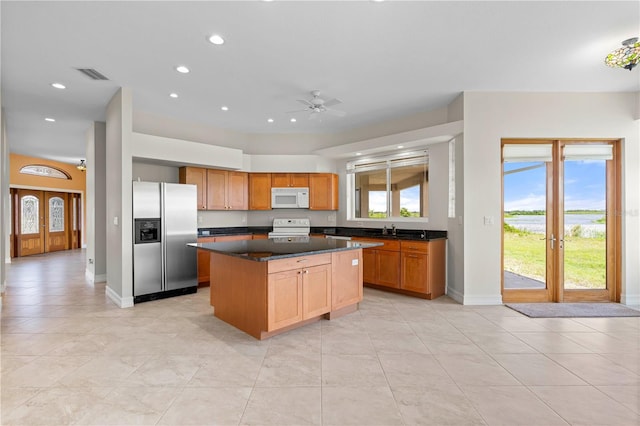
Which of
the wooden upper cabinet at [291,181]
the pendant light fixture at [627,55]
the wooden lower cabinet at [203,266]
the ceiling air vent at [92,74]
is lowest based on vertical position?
the wooden lower cabinet at [203,266]

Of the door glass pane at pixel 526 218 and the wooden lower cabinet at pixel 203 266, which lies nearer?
the door glass pane at pixel 526 218

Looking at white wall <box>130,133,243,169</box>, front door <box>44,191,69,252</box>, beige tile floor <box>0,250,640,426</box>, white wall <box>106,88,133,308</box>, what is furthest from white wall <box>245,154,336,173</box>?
front door <box>44,191,69,252</box>

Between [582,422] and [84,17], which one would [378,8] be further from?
[582,422]

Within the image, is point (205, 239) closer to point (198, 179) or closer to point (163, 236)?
point (163, 236)

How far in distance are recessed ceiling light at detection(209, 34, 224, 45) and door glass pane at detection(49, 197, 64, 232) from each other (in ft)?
34.2

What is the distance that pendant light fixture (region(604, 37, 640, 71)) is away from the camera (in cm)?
285

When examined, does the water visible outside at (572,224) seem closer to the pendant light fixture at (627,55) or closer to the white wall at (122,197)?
the pendant light fixture at (627,55)

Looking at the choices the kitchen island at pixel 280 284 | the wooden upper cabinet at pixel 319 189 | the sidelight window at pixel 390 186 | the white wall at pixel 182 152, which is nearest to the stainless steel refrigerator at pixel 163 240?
the white wall at pixel 182 152

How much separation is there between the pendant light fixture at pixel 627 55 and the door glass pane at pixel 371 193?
11.3 feet

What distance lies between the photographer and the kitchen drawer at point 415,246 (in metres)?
4.58

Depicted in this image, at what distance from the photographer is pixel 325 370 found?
2494 millimetres

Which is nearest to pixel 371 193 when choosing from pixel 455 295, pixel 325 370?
pixel 455 295

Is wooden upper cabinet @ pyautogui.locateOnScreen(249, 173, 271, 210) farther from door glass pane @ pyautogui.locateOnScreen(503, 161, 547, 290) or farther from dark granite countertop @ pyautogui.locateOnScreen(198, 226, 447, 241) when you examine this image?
door glass pane @ pyautogui.locateOnScreen(503, 161, 547, 290)

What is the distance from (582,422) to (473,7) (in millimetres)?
3104
